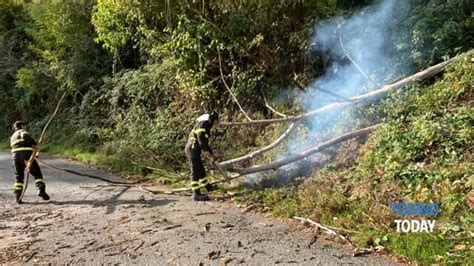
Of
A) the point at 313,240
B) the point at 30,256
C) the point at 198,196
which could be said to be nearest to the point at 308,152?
the point at 198,196

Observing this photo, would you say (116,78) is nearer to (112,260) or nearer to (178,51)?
(178,51)

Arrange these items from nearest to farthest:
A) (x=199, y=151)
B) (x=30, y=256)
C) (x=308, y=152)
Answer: (x=30, y=256)
(x=308, y=152)
(x=199, y=151)

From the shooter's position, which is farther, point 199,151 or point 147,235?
point 199,151

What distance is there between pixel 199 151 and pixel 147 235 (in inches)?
93.6

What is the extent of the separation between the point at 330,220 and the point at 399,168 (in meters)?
1.21

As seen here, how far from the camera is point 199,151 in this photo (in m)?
8.09

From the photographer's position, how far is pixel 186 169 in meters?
9.62

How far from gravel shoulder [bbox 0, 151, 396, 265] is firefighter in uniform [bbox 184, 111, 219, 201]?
0.92 feet

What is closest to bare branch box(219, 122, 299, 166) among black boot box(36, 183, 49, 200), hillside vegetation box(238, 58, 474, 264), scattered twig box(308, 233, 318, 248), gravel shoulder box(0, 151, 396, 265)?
hillside vegetation box(238, 58, 474, 264)

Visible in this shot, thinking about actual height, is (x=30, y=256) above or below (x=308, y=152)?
below

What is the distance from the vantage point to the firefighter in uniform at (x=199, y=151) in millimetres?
7820

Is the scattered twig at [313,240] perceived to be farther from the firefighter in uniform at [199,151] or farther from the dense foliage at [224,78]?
the firefighter in uniform at [199,151]

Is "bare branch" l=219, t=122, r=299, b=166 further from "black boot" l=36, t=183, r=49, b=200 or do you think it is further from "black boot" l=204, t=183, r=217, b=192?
"black boot" l=36, t=183, r=49, b=200

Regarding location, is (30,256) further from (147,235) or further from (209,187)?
(209,187)
